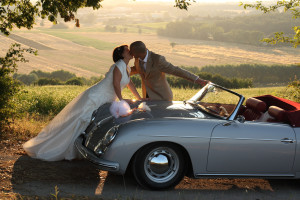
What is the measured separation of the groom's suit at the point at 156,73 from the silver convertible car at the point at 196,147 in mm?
1708

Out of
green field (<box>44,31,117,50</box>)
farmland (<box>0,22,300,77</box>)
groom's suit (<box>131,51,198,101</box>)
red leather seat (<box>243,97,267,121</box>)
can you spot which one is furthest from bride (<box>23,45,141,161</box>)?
green field (<box>44,31,117,50</box>)

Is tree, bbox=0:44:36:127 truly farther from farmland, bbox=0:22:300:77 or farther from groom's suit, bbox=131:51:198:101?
farmland, bbox=0:22:300:77

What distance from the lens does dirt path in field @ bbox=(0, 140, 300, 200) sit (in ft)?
16.8

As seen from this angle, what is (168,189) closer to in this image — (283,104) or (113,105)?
(113,105)

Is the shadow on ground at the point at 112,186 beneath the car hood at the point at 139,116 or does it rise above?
beneath

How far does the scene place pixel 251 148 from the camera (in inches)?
206

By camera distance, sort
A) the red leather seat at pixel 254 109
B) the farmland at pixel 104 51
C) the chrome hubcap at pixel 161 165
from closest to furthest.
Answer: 1. the chrome hubcap at pixel 161 165
2. the red leather seat at pixel 254 109
3. the farmland at pixel 104 51

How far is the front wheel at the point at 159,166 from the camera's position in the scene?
5.06m

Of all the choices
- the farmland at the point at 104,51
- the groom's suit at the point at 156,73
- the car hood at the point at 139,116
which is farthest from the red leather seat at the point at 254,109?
the farmland at the point at 104,51

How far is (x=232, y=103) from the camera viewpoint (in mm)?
5973

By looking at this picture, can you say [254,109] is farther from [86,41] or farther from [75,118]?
[86,41]

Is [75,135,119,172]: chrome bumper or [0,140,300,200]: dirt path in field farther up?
[75,135,119,172]: chrome bumper

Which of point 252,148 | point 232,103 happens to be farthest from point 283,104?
point 252,148

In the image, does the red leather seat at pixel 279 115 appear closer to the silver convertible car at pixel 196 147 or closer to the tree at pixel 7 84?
the silver convertible car at pixel 196 147
